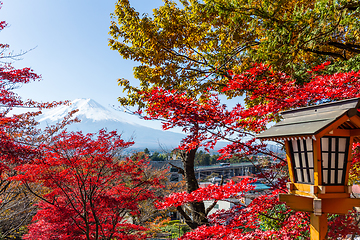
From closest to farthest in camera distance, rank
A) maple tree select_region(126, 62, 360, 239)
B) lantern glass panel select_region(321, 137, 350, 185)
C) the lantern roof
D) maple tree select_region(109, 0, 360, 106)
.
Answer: the lantern roof
lantern glass panel select_region(321, 137, 350, 185)
maple tree select_region(126, 62, 360, 239)
maple tree select_region(109, 0, 360, 106)

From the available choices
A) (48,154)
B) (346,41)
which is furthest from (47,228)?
(346,41)

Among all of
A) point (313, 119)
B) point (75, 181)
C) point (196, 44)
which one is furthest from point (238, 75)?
point (75, 181)

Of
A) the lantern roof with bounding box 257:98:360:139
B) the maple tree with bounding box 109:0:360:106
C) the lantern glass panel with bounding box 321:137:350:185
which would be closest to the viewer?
the lantern roof with bounding box 257:98:360:139

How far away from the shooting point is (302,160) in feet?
5.97

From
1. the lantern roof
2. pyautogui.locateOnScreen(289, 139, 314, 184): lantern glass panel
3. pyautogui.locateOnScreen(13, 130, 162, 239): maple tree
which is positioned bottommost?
pyautogui.locateOnScreen(13, 130, 162, 239): maple tree

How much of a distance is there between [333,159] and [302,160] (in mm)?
221

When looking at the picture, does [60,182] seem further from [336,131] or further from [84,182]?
[336,131]

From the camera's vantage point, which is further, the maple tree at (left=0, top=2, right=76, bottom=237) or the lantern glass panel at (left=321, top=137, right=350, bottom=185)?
the maple tree at (left=0, top=2, right=76, bottom=237)

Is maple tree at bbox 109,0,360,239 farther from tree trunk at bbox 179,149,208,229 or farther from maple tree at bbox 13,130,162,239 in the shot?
maple tree at bbox 13,130,162,239

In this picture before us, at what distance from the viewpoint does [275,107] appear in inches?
118

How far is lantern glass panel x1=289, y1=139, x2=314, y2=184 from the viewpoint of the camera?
174 cm

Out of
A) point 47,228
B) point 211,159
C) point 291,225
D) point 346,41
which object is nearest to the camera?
point 291,225

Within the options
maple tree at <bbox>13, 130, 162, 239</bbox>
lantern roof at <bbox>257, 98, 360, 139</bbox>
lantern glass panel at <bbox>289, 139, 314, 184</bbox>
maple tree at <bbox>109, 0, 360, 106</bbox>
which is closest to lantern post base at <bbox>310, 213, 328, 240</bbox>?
lantern glass panel at <bbox>289, 139, 314, 184</bbox>

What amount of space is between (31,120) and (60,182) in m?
3.14
